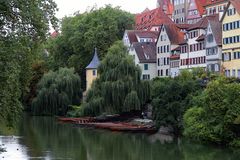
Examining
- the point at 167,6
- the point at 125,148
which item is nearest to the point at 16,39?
the point at 125,148

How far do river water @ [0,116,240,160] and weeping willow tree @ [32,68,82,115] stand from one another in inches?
629

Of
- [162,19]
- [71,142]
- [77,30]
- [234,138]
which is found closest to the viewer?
[234,138]

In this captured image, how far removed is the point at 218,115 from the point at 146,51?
42.9 metres

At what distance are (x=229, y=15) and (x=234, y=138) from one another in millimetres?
25541

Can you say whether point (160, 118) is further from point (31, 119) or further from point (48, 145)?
point (31, 119)

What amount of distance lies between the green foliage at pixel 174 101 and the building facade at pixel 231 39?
12.7m

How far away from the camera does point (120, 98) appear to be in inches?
2427

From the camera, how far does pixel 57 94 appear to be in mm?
74938

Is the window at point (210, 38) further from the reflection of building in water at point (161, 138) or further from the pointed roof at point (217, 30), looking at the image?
the reflection of building in water at point (161, 138)

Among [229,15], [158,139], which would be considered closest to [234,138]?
[158,139]

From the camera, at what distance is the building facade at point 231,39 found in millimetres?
63688

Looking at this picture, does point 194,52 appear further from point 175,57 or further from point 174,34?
point 174,34

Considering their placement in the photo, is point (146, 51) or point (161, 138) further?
point (146, 51)

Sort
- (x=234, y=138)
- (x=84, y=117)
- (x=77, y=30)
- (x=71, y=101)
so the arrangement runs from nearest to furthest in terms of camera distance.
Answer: (x=234, y=138) < (x=84, y=117) < (x=71, y=101) < (x=77, y=30)
